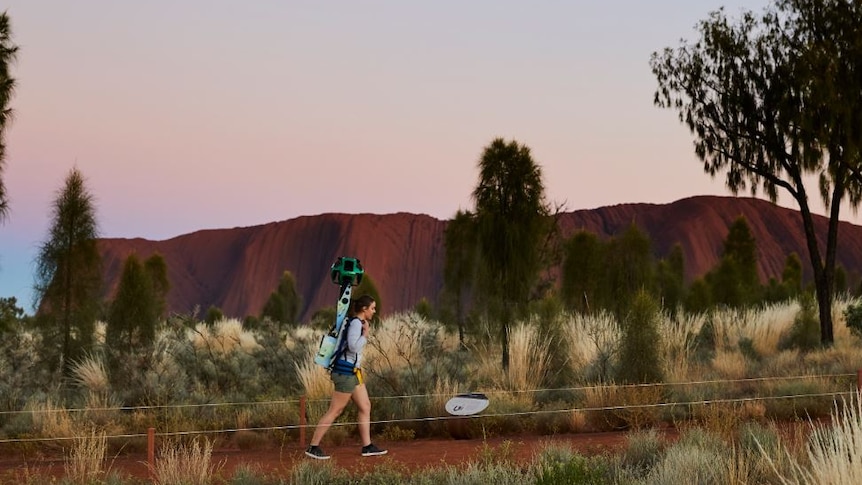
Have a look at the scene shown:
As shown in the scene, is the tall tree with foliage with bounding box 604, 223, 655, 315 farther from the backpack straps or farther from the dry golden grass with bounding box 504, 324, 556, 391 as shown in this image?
the backpack straps

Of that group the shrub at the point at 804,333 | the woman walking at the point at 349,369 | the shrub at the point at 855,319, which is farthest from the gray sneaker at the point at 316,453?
the shrub at the point at 855,319

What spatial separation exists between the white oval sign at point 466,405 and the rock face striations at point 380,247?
90.8m

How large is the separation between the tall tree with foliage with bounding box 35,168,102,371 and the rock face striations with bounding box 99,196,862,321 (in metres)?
85.5

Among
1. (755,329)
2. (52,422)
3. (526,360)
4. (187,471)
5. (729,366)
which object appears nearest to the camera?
(187,471)

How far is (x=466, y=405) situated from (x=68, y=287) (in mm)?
8314

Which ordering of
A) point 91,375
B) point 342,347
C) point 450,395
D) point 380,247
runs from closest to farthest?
point 342,347 → point 450,395 → point 91,375 → point 380,247

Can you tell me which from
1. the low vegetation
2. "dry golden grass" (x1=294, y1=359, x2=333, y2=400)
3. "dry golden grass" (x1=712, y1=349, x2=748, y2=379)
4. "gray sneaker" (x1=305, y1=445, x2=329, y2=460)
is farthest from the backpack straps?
"dry golden grass" (x1=712, y1=349, x2=748, y2=379)

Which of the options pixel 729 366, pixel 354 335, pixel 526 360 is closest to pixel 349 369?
pixel 354 335

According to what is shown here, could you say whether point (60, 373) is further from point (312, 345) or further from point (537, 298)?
point (537, 298)

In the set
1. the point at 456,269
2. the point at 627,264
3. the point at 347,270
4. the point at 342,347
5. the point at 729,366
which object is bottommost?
the point at 729,366

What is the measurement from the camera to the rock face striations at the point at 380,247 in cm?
A: 10656

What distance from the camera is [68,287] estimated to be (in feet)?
51.8

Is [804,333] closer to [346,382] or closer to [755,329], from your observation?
[755,329]

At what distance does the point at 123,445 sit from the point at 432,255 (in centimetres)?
9955
